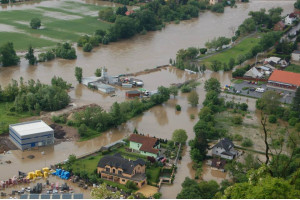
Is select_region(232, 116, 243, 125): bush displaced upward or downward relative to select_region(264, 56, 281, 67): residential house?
downward

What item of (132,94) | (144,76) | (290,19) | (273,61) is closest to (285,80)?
(273,61)

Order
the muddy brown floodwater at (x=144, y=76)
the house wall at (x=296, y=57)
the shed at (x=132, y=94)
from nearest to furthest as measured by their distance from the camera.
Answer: the muddy brown floodwater at (x=144, y=76) < the shed at (x=132, y=94) < the house wall at (x=296, y=57)

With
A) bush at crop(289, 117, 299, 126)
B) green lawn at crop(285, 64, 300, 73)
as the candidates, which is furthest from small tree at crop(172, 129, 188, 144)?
green lawn at crop(285, 64, 300, 73)

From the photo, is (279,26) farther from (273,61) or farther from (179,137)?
(179,137)

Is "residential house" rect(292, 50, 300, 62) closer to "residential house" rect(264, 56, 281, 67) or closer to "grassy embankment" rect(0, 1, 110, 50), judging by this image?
"residential house" rect(264, 56, 281, 67)

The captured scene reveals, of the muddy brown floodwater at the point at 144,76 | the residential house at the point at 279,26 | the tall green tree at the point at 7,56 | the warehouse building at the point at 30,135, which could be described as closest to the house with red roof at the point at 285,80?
the muddy brown floodwater at the point at 144,76

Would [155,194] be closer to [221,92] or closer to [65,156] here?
[65,156]

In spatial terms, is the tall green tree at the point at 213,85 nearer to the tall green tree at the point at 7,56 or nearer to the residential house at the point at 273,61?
the residential house at the point at 273,61
